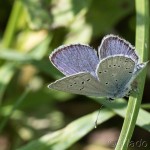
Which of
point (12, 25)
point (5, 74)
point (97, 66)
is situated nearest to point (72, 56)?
point (97, 66)

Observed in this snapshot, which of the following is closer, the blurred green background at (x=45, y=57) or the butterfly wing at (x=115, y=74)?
the butterfly wing at (x=115, y=74)

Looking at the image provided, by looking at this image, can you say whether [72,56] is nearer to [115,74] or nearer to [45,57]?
[115,74]

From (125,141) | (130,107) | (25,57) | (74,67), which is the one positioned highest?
(25,57)

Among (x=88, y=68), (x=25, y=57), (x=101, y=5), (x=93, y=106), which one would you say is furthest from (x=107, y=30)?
(x=88, y=68)

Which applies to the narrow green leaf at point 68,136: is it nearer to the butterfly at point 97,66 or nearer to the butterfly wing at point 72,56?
the butterfly at point 97,66

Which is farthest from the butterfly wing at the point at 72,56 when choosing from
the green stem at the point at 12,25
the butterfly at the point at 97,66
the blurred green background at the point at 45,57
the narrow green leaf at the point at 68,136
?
the green stem at the point at 12,25

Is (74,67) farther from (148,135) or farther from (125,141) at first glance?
(148,135)

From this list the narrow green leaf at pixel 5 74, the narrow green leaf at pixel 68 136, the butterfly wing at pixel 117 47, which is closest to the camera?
the butterfly wing at pixel 117 47

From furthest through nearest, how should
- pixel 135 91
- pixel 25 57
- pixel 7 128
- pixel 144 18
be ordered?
pixel 7 128, pixel 25 57, pixel 144 18, pixel 135 91
